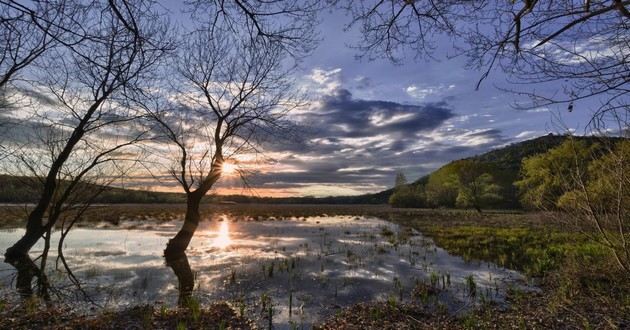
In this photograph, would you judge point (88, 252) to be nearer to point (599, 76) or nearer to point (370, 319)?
point (370, 319)

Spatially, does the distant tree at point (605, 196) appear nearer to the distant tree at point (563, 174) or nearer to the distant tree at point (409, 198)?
the distant tree at point (563, 174)

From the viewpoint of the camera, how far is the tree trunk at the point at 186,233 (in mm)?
15711

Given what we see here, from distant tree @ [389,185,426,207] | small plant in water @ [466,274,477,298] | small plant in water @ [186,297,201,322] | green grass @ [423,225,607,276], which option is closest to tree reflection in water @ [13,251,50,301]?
small plant in water @ [186,297,201,322]

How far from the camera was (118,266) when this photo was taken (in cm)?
1316

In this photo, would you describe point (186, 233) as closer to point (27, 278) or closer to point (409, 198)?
point (27, 278)

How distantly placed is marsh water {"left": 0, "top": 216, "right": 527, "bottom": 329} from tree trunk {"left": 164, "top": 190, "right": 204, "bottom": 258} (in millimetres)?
558

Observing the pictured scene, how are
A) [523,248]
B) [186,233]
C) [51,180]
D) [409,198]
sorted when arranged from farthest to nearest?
[409,198] → [523,248] → [186,233] → [51,180]

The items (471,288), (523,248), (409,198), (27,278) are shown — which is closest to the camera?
(471,288)

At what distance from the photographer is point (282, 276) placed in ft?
39.5

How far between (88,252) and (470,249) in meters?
18.2

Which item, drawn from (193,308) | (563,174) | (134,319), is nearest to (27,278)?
(134,319)

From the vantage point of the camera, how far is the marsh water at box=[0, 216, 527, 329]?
29.9 feet

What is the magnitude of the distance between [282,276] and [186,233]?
6.58m

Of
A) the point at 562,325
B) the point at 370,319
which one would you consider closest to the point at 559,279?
the point at 562,325
